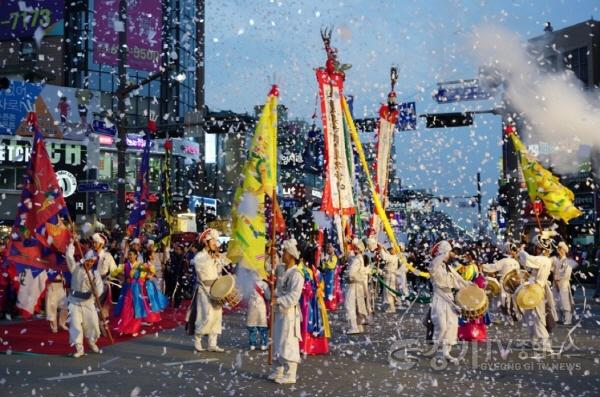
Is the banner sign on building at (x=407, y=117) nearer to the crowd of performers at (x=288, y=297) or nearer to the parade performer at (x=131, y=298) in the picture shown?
the crowd of performers at (x=288, y=297)

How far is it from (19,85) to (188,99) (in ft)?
54.9

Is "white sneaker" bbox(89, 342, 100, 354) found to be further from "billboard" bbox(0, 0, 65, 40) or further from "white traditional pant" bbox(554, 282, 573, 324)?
"billboard" bbox(0, 0, 65, 40)

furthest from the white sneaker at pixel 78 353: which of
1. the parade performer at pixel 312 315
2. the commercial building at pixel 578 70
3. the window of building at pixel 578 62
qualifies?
the window of building at pixel 578 62

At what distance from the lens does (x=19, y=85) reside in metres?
31.0

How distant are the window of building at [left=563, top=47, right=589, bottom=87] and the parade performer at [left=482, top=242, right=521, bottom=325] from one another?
1077 inches

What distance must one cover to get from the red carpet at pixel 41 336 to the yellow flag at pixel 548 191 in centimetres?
804

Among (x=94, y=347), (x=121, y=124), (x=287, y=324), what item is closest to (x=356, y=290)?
(x=94, y=347)

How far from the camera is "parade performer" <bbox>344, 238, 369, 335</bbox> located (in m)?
12.0

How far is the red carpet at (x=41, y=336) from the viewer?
10.0 m

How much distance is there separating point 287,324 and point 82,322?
3.48 m

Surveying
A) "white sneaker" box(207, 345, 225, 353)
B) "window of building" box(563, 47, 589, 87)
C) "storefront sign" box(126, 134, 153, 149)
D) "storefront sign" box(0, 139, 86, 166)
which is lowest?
"white sneaker" box(207, 345, 225, 353)

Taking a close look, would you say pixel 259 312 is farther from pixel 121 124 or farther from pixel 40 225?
pixel 121 124

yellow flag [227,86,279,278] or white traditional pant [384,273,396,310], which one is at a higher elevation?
yellow flag [227,86,279,278]

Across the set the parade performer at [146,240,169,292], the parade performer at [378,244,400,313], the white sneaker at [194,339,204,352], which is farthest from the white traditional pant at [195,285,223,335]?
the parade performer at [378,244,400,313]
